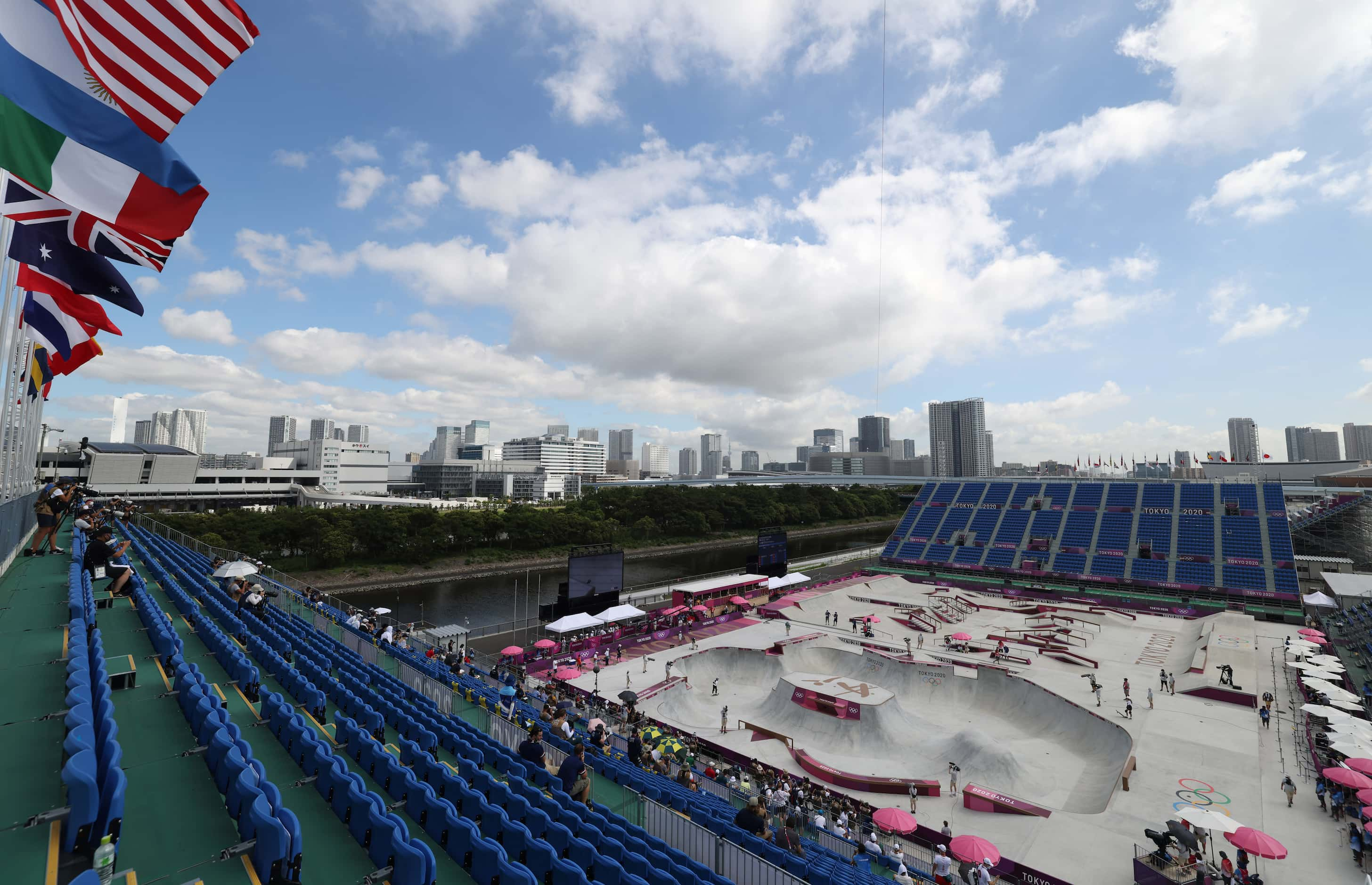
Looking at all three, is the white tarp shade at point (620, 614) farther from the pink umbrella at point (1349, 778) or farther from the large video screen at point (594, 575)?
the pink umbrella at point (1349, 778)

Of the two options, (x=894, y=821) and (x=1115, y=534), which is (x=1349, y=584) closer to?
(x=1115, y=534)

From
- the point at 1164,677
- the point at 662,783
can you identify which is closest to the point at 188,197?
the point at 662,783

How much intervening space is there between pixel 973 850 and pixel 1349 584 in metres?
46.0

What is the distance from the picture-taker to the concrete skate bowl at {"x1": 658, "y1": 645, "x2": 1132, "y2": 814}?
21672 millimetres

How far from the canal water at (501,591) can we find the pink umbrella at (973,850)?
35.5m

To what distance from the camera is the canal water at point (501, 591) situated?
48969 mm

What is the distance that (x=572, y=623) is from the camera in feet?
109

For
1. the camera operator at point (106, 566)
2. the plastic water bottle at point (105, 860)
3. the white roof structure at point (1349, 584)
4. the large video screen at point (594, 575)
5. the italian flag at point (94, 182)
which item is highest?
the italian flag at point (94, 182)

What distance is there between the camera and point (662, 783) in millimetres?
14781

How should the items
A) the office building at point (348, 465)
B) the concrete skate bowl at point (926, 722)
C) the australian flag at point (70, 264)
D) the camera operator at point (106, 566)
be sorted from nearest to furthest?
the australian flag at point (70, 264)
the camera operator at point (106, 566)
the concrete skate bowl at point (926, 722)
the office building at point (348, 465)

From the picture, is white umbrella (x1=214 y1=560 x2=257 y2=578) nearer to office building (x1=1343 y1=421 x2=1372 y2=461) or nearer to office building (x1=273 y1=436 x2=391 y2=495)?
office building (x1=273 y1=436 x2=391 y2=495)

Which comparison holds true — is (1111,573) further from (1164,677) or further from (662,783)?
(662,783)

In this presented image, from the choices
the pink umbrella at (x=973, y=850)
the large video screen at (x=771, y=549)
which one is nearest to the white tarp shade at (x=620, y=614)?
the large video screen at (x=771, y=549)

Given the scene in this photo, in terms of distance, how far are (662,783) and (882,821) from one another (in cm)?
657
